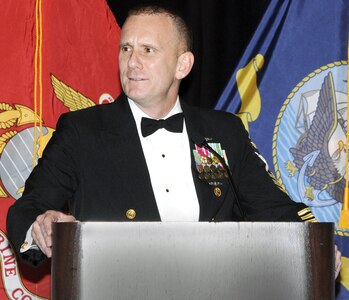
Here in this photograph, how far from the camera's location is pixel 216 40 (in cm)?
343

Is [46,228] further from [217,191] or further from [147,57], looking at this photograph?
[147,57]

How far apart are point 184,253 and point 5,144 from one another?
1556mm

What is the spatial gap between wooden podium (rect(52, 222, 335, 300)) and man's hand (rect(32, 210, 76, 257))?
0.71 ft

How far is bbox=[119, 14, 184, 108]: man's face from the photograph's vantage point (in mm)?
2764

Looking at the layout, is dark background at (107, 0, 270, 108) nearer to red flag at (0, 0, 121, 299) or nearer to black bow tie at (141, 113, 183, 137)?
red flag at (0, 0, 121, 299)

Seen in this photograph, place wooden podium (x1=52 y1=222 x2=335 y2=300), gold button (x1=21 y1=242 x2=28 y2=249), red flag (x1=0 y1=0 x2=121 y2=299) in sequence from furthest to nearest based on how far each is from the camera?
red flag (x1=0 y1=0 x2=121 y2=299) → gold button (x1=21 y1=242 x2=28 y2=249) → wooden podium (x1=52 y1=222 x2=335 y2=300)

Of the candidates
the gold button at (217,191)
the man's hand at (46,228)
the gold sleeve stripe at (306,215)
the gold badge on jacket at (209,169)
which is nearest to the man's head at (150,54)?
the gold badge on jacket at (209,169)

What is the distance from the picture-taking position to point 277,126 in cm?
344

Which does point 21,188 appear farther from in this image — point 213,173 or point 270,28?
point 270,28

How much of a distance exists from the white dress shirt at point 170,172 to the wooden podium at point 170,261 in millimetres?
963

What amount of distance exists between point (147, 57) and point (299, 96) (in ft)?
3.09

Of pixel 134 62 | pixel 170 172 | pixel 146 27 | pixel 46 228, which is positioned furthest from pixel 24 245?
pixel 146 27

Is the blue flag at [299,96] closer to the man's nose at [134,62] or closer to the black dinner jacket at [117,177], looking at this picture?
the black dinner jacket at [117,177]

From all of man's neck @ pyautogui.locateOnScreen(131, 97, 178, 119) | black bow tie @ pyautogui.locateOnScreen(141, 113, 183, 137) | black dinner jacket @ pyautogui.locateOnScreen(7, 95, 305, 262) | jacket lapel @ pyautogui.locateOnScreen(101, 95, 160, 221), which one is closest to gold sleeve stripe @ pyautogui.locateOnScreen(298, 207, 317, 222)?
black dinner jacket @ pyautogui.locateOnScreen(7, 95, 305, 262)
